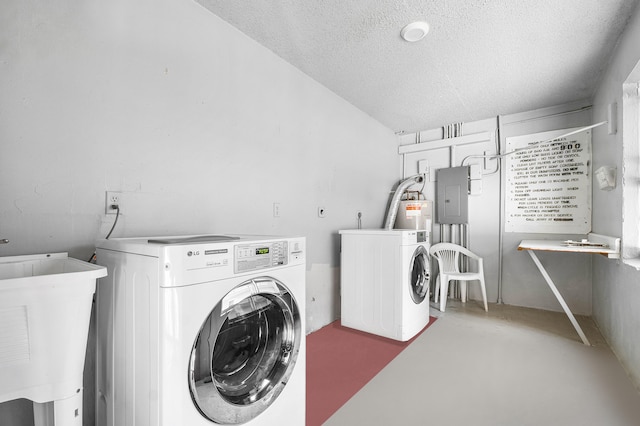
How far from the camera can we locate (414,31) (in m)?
1.89

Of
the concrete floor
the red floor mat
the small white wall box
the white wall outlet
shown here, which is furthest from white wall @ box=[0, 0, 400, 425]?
the small white wall box

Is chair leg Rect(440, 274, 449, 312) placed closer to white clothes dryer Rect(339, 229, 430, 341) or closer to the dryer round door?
white clothes dryer Rect(339, 229, 430, 341)

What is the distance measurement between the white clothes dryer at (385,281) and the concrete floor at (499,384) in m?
0.23

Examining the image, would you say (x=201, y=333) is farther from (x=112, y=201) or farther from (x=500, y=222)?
(x=500, y=222)

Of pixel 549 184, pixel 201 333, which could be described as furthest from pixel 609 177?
pixel 201 333

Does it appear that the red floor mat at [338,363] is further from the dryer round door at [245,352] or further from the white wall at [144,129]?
the dryer round door at [245,352]

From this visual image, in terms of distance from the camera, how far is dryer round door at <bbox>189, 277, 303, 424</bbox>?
94 cm

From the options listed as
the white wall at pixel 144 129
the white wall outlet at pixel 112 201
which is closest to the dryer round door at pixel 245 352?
the white wall at pixel 144 129

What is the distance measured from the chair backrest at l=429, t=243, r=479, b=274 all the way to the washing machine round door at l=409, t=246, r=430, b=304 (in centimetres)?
90

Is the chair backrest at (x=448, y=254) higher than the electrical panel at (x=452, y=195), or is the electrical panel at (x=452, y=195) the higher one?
the electrical panel at (x=452, y=195)

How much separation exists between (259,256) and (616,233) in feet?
8.38

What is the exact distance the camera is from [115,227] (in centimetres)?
135

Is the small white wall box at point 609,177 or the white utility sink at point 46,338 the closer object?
the white utility sink at point 46,338

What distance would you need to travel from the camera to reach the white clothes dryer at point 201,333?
0.87m
